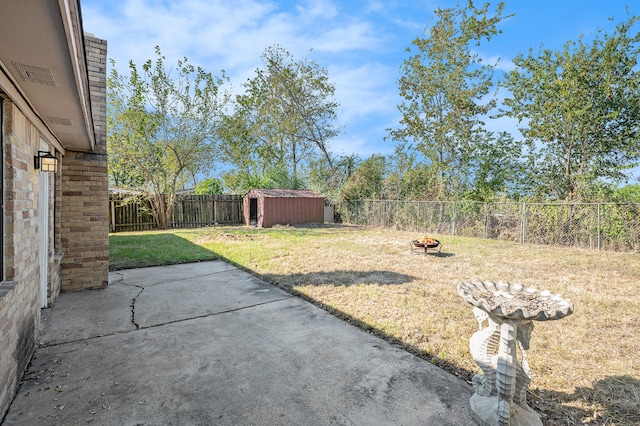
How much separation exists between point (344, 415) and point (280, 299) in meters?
2.50

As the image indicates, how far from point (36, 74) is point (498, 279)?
21.2 ft

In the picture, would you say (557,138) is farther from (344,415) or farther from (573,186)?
(344,415)

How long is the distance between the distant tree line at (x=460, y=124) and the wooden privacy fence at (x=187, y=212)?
0.65 metres

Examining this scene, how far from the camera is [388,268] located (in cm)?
644

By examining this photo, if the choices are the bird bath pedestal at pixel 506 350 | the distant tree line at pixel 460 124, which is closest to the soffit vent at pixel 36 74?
the bird bath pedestal at pixel 506 350

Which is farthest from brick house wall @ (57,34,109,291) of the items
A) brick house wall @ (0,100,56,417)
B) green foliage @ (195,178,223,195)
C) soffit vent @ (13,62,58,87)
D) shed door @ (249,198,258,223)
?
green foliage @ (195,178,223,195)

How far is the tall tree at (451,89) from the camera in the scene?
16.2 metres

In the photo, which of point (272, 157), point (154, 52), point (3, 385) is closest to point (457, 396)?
point (3, 385)

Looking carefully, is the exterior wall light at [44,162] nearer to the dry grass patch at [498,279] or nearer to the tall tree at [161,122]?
the dry grass patch at [498,279]

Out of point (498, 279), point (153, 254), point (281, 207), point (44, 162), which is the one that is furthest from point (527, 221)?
point (44, 162)

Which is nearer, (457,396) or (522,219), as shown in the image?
(457,396)

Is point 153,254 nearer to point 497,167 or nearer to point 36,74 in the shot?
point 36,74

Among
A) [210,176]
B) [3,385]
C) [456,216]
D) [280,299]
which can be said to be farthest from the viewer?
[210,176]

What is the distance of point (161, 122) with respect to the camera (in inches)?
564
